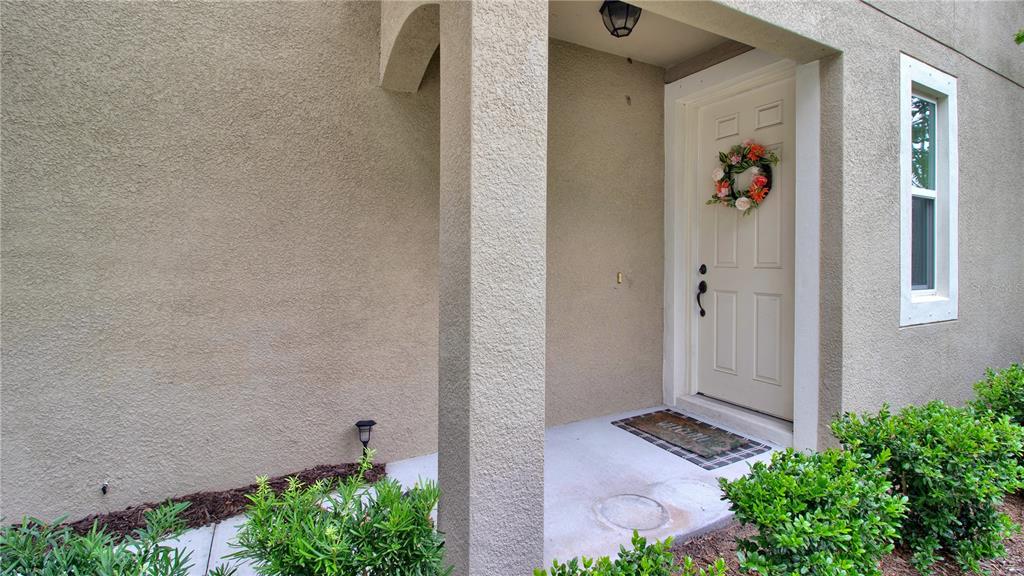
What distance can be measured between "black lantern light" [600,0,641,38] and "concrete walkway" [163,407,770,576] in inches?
113

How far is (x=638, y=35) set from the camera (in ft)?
11.7

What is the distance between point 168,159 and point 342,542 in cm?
230

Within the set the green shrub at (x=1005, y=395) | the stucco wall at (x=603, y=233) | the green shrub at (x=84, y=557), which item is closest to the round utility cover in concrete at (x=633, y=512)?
the stucco wall at (x=603, y=233)

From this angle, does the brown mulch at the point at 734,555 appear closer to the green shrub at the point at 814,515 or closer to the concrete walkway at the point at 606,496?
the concrete walkway at the point at 606,496

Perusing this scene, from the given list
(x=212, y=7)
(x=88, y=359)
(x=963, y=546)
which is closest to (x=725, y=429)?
(x=963, y=546)

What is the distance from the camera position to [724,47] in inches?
145

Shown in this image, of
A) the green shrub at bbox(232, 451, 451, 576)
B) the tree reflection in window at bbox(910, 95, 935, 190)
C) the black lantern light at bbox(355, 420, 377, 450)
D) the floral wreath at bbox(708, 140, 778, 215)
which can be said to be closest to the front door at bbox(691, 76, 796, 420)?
the floral wreath at bbox(708, 140, 778, 215)

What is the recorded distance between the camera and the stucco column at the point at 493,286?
1.67m

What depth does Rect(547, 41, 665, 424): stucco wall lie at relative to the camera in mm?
3699

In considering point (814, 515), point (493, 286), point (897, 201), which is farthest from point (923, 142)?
point (493, 286)

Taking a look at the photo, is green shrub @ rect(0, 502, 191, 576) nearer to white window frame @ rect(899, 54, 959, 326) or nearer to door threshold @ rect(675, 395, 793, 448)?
door threshold @ rect(675, 395, 793, 448)

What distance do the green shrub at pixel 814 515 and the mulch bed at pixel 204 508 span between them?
197cm

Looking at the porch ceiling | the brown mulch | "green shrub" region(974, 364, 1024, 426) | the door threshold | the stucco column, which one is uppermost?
the porch ceiling

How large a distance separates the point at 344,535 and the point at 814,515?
1587 mm
